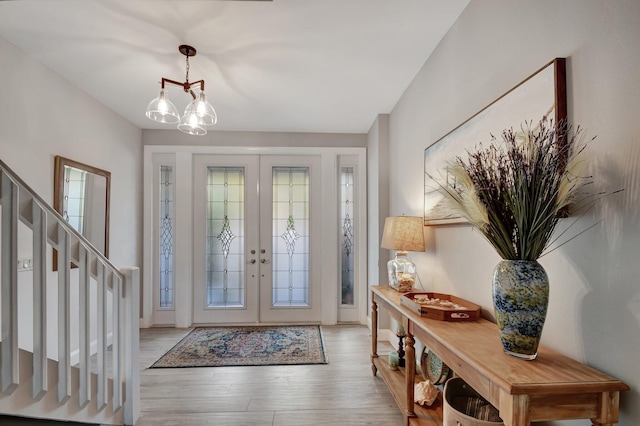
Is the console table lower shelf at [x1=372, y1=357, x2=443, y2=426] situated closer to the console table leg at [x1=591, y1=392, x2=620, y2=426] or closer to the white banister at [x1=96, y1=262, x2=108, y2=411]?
the console table leg at [x1=591, y1=392, x2=620, y2=426]

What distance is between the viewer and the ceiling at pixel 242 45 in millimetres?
1955

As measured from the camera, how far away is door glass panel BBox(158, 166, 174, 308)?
4.31 meters

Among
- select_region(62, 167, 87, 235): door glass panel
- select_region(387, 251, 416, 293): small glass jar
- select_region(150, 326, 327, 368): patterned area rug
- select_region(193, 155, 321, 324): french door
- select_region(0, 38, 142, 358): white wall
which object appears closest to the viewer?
select_region(0, 38, 142, 358): white wall

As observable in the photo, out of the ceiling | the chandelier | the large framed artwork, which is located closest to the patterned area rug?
the large framed artwork

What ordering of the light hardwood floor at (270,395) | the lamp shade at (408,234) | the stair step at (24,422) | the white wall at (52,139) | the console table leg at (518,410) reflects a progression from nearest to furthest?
the console table leg at (518,410) < the stair step at (24,422) < the light hardwood floor at (270,395) < the white wall at (52,139) < the lamp shade at (408,234)

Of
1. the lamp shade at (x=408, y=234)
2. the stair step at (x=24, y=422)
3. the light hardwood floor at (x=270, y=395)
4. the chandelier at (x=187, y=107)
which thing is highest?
the chandelier at (x=187, y=107)

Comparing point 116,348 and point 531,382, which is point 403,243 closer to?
point 531,382

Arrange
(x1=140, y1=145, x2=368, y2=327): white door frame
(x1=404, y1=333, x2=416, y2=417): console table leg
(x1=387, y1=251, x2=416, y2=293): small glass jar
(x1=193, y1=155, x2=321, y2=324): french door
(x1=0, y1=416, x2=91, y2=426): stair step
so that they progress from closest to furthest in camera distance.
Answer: (x1=404, y1=333, x2=416, y2=417): console table leg → (x1=0, y1=416, x2=91, y2=426): stair step → (x1=387, y1=251, x2=416, y2=293): small glass jar → (x1=140, y1=145, x2=368, y2=327): white door frame → (x1=193, y1=155, x2=321, y2=324): french door

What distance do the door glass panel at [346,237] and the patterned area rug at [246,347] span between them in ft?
2.11

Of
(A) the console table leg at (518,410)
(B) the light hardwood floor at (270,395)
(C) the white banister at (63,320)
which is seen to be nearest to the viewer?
(A) the console table leg at (518,410)

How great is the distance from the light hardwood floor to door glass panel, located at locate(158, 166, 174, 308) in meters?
1.11

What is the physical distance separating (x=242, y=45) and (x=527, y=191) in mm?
2077

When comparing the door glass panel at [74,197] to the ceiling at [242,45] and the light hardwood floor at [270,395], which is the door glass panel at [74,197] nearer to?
the ceiling at [242,45]

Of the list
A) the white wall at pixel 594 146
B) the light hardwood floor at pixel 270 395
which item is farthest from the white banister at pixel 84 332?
the white wall at pixel 594 146
